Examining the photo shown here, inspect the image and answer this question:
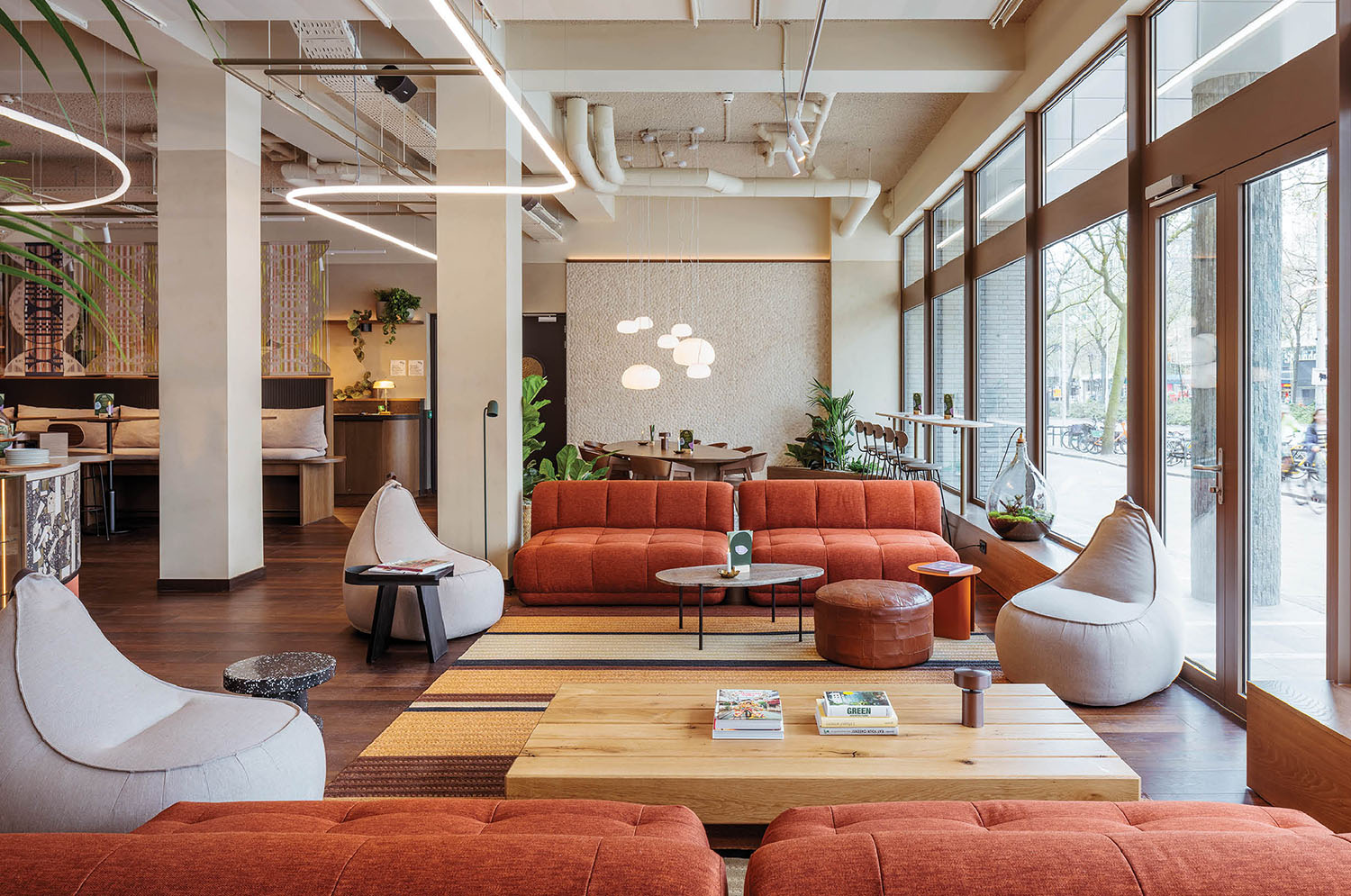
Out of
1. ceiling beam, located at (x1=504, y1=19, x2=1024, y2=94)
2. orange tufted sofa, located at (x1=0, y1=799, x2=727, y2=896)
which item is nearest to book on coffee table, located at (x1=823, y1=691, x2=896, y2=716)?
orange tufted sofa, located at (x1=0, y1=799, x2=727, y2=896)

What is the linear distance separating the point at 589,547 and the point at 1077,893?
497 centimetres

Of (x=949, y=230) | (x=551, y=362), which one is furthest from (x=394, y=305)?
(x=949, y=230)

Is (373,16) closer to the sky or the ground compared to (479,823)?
closer to the sky

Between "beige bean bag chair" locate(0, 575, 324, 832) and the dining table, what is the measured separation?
516cm

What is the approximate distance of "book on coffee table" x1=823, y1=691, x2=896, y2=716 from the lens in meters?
3.03

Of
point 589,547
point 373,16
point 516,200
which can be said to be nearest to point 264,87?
point 373,16

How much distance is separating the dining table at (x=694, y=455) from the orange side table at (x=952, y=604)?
2990 mm

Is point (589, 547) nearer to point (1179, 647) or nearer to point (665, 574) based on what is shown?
point (665, 574)

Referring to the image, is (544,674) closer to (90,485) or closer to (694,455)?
(694,455)

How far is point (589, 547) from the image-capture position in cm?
601

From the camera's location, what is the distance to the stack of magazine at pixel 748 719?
294cm

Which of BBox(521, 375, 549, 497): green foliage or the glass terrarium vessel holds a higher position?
BBox(521, 375, 549, 497): green foliage

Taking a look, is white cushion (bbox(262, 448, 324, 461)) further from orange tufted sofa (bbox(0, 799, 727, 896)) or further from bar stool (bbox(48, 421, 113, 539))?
orange tufted sofa (bbox(0, 799, 727, 896))

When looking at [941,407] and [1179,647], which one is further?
[941,407]
